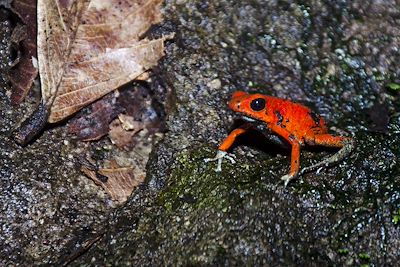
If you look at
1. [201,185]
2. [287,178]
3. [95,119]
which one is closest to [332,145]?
[287,178]

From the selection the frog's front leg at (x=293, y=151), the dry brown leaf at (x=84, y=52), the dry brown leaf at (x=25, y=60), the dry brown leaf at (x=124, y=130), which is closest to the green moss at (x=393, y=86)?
the frog's front leg at (x=293, y=151)

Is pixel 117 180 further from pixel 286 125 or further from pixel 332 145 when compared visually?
A: pixel 332 145

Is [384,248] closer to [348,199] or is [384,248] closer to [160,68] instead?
[348,199]

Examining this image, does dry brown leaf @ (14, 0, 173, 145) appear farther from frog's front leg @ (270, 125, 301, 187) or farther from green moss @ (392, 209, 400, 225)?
green moss @ (392, 209, 400, 225)

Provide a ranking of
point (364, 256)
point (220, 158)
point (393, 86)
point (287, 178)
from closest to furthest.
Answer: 1. point (364, 256)
2. point (287, 178)
3. point (220, 158)
4. point (393, 86)

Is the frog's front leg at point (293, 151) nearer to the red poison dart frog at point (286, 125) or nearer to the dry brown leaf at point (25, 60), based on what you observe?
the red poison dart frog at point (286, 125)

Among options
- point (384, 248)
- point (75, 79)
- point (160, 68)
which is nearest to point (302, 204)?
point (384, 248)
